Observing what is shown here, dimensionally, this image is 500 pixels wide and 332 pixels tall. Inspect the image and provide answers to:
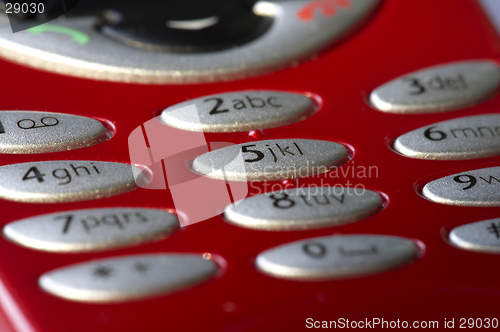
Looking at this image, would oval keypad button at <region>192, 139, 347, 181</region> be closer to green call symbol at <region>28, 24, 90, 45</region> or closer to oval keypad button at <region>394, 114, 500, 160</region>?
oval keypad button at <region>394, 114, 500, 160</region>

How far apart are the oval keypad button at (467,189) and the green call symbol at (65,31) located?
24cm

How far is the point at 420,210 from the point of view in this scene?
1.03 feet

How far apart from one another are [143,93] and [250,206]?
0.42 ft

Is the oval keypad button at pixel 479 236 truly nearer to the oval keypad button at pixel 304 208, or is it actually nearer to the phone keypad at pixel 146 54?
the oval keypad button at pixel 304 208

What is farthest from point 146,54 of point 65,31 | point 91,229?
point 91,229

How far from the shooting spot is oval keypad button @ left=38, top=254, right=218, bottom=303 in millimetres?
250

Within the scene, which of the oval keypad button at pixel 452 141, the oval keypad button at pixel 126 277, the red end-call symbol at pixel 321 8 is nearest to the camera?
the oval keypad button at pixel 126 277

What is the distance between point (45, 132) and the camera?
1.13 ft

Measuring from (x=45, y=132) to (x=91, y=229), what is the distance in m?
0.09

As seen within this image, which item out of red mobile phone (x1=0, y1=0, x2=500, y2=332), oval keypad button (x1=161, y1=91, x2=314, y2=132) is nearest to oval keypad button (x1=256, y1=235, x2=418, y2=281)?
red mobile phone (x1=0, y1=0, x2=500, y2=332)

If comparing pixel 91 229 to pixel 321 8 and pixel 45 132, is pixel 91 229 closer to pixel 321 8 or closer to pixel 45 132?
pixel 45 132

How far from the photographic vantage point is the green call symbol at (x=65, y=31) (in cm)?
42

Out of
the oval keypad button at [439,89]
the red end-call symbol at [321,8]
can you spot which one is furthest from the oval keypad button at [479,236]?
the red end-call symbol at [321,8]

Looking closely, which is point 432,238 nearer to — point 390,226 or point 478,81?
point 390,226
